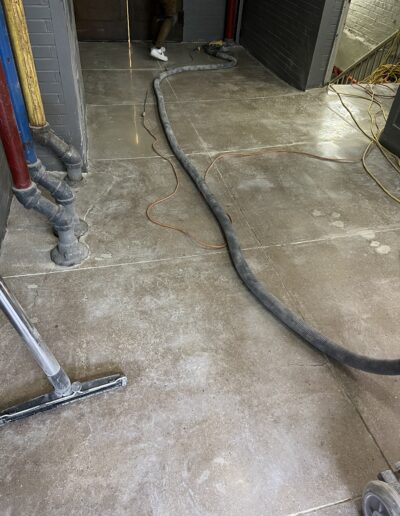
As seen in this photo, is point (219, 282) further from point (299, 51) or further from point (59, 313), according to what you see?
point (299, 51)

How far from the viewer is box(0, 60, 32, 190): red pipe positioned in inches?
60.8

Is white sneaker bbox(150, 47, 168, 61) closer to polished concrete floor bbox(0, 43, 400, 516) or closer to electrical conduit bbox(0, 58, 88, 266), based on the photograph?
polished concrete floor bbox(0, 43, 400, 516)

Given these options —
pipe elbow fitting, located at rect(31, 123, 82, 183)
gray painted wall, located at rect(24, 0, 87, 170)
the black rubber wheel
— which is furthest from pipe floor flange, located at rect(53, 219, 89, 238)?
the black rubber wheel

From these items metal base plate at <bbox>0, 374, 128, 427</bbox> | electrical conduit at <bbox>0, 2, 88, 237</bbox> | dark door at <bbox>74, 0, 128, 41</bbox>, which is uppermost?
electrical conduit at <bbox>0, 2, 88, 237</bbox>

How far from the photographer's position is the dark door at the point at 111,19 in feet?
17.3

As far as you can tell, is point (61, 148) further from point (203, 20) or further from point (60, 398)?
point (203, 20)

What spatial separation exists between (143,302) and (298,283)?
0.84m

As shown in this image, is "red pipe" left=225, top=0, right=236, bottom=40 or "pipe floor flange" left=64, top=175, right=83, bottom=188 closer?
"pipe floor flange" left=64, top=175, right=83, bottom=188

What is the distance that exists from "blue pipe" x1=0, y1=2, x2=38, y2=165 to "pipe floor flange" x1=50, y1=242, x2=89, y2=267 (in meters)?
0.49

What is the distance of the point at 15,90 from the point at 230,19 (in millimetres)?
4675

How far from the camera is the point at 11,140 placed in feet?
5.39

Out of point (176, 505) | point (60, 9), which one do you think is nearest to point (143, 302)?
point (176, 505)

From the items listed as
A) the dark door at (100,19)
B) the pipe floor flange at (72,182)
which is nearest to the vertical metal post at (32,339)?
the pipe floor flange at (72,182)

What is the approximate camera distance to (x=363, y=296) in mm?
2068
